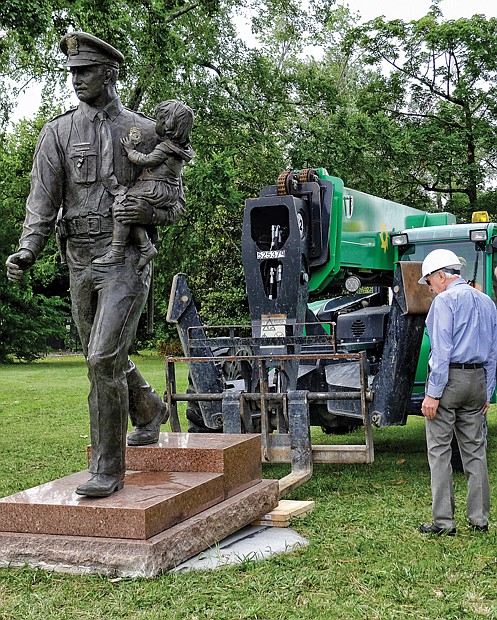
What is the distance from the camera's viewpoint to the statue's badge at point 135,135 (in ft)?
18.3

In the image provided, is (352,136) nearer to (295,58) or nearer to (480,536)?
(295,58)

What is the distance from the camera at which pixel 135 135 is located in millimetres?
5594

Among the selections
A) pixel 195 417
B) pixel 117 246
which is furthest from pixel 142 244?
pixel 195 417

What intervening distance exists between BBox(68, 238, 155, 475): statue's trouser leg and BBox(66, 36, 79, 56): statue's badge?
3.79 ft

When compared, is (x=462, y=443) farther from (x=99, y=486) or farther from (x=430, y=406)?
(x=99, y=486)

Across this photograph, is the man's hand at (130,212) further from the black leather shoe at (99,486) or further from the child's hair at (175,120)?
the black leather shoe at (99,486)

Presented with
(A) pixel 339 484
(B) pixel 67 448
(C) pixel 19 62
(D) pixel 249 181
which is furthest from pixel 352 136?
(A) pixel 339 484

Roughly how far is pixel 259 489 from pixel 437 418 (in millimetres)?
1323

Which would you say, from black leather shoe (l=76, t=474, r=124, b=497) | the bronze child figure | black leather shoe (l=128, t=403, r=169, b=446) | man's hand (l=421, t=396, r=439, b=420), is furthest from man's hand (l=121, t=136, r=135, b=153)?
man's hand (l=421, t=396, r=439, b=420)

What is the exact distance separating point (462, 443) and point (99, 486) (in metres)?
2.46

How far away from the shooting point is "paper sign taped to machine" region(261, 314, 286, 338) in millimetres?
8336

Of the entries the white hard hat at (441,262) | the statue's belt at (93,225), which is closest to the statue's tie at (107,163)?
the statue's belt at (93,225)

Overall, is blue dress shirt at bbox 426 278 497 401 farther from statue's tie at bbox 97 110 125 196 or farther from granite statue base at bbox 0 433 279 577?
statue's tie at bbox 97 110 125 196

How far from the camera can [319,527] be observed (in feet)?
20.4
